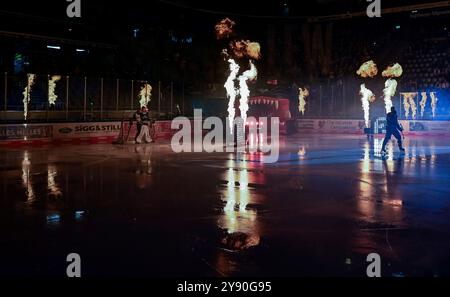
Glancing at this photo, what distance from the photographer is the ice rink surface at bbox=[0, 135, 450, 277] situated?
19.2 ft

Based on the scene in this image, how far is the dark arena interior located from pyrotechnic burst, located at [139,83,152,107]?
0.13 meters

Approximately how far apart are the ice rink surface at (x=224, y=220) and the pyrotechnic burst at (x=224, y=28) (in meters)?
35.3

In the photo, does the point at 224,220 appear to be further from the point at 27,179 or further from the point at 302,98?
the point at 302,98

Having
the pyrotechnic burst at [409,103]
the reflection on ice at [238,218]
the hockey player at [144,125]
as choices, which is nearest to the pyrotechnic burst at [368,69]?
the pyrotechnic burst at [409,103]

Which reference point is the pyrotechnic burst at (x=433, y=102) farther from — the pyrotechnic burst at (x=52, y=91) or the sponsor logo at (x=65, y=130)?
the pyrotechnic burst at (x=52, y=91)

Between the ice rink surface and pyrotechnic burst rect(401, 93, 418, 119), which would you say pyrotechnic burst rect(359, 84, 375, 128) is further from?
the ice rink surface

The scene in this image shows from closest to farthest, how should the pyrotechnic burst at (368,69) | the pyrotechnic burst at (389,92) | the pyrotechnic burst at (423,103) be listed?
the pyrotechnic burst at (423,103) < the pyrotechnic burst at (389,92) < the pyrotechnic burst at (368,69)

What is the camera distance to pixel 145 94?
31.8 m

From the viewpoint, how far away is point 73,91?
27.9m

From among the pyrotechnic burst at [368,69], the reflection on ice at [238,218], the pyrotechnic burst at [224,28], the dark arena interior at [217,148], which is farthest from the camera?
the pyrotechnic burst at [224,28]

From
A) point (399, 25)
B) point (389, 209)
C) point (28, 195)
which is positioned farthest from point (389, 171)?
point (399, 25)

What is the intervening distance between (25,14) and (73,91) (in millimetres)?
10190

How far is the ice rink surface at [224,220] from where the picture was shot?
586 cm

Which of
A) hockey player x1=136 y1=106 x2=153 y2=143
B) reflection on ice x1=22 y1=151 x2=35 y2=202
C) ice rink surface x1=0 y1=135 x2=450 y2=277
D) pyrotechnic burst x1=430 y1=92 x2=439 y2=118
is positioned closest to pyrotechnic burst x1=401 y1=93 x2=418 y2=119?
pyrotechnic burst x1=430 y1=92 x2=439 y2=118
